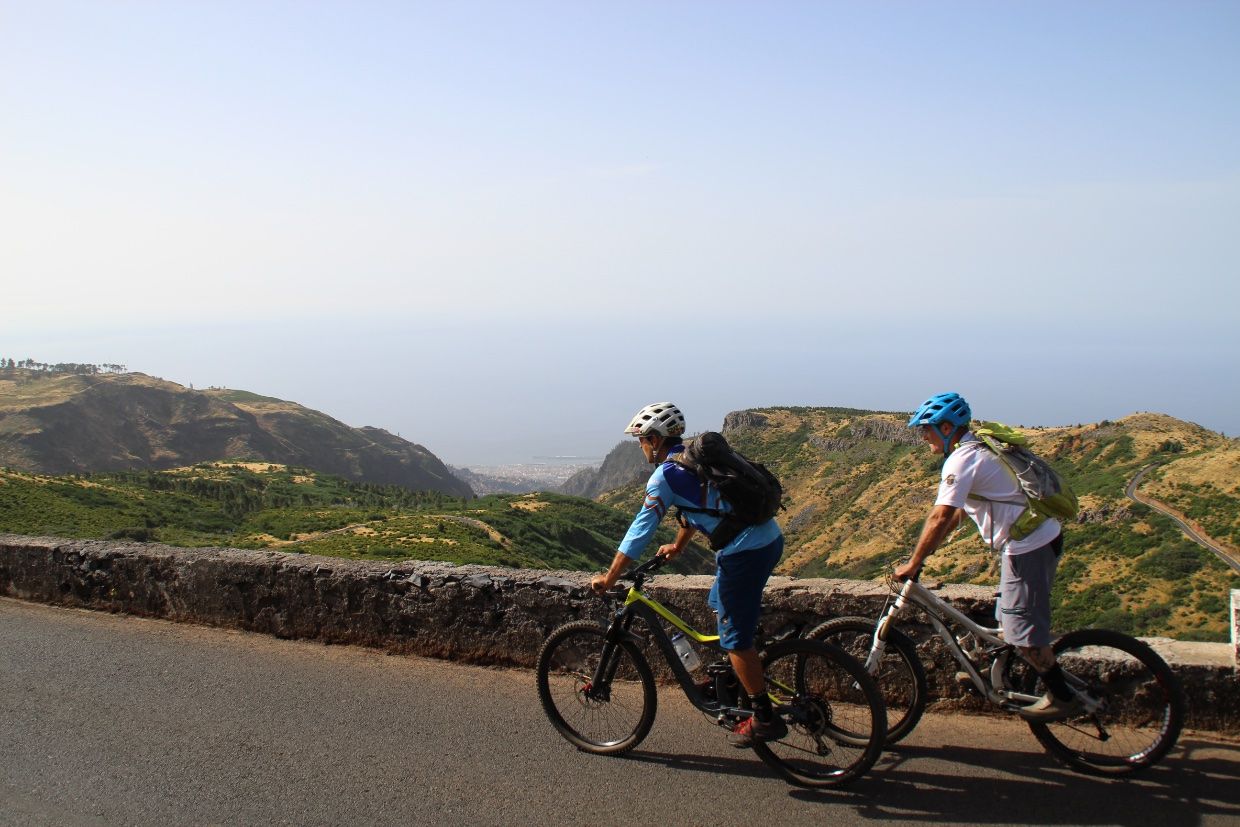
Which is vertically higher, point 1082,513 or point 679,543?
point 679,543

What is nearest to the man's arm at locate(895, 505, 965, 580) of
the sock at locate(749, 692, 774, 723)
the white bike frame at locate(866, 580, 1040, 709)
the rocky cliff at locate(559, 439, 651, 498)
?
the white bike frame at locate(866, 580, 1040, 709)

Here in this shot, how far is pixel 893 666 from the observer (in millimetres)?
5449

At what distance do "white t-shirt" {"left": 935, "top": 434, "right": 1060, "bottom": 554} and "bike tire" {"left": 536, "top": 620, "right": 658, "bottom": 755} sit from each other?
→ 2030 millimetres

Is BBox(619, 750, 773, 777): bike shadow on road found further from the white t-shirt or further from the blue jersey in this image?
the white t-shirt

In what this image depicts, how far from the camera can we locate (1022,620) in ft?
15.3

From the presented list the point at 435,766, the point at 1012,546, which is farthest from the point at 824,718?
the point at 435,766

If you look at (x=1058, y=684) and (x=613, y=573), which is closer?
(x=1058, y=684)

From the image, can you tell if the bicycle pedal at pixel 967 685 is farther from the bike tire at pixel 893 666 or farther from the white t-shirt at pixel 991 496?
the white t-shirt at pixel 991 496

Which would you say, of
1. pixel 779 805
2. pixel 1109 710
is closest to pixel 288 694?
pixel 779 805

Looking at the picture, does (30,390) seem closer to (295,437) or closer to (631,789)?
→ (295,437)

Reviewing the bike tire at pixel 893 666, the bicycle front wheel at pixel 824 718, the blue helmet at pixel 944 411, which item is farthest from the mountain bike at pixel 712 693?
the blue helmet at pixel 944 411

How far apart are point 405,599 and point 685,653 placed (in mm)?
2915

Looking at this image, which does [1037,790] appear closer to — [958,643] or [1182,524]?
[958,643]

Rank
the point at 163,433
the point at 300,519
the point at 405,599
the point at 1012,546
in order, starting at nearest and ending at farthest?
the point at 1012,546 → the point at 405,599 → the point at 300,519 → the point at 163,433
